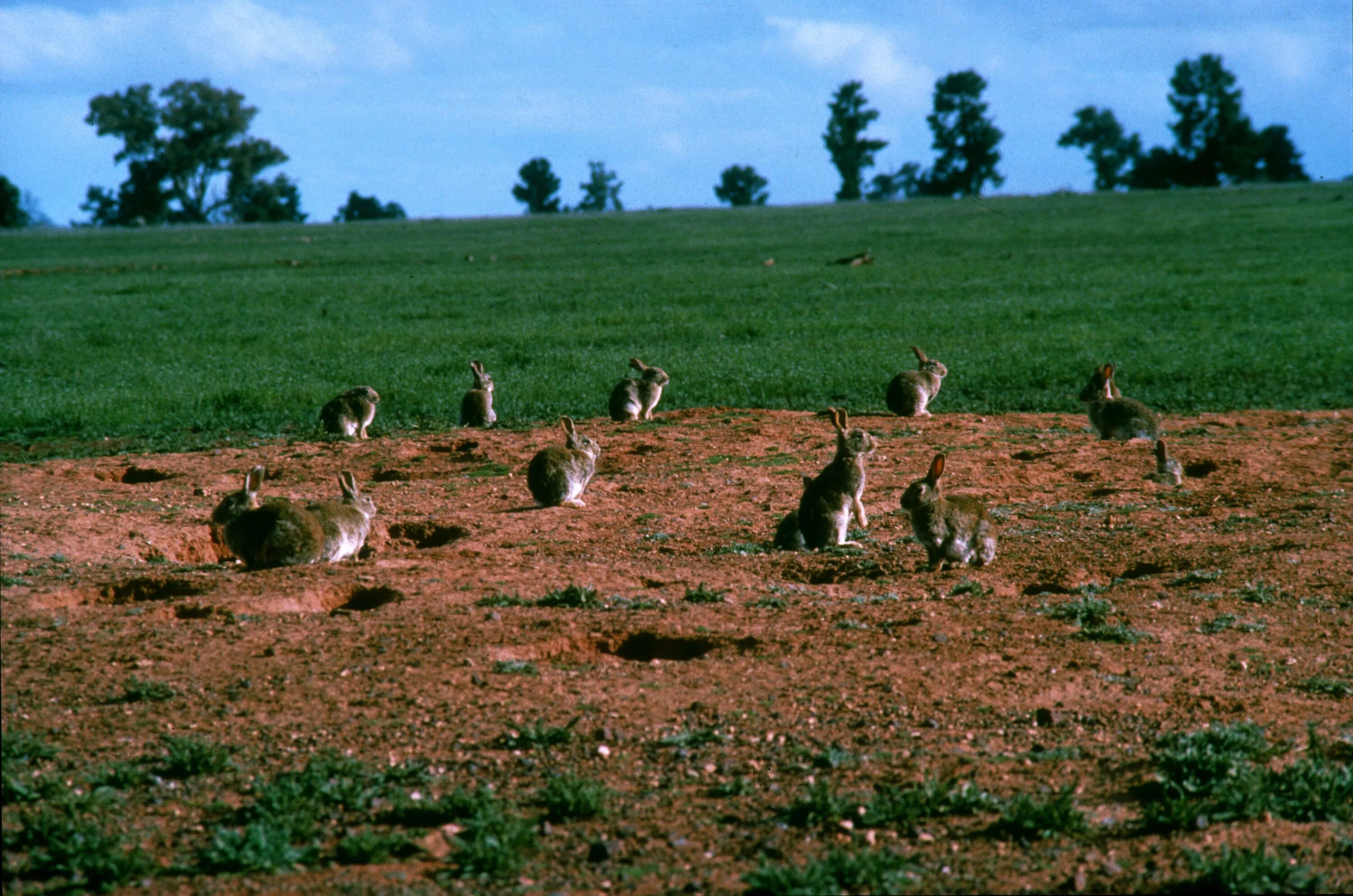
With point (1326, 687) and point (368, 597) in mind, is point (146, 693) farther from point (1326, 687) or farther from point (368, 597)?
point (1326, 687)

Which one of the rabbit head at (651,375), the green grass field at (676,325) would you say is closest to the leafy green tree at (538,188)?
the green grass field at (676,325)

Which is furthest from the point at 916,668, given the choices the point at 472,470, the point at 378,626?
the point at 472,470

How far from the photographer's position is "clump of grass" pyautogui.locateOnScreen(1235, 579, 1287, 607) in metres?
7.45

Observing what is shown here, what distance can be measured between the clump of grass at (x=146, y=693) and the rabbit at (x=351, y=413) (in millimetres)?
7791

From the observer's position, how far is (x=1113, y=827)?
486cm

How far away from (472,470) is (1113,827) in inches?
310

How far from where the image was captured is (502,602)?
24.1 ft

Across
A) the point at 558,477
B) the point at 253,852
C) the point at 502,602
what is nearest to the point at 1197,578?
the point at 502,602

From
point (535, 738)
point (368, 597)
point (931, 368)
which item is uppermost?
point (931, 368)

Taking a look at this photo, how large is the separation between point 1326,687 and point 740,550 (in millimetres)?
3814

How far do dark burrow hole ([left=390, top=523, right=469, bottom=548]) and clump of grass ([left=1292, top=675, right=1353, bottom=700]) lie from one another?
220 inches

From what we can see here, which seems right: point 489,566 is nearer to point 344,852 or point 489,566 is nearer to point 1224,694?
point 344,852

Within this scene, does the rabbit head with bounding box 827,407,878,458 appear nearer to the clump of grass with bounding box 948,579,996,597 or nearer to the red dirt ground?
the red dirt ground

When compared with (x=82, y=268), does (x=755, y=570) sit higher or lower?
lower
